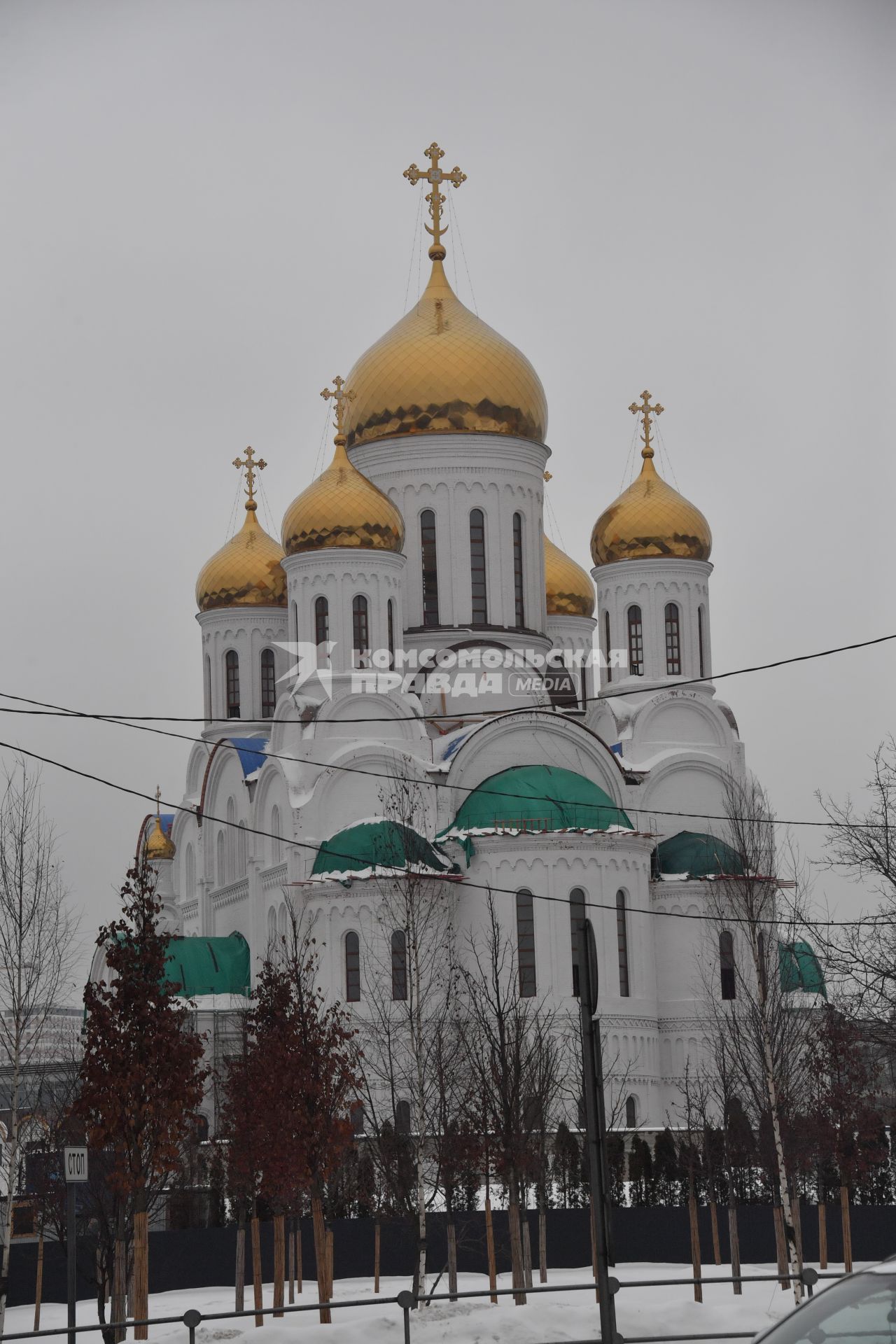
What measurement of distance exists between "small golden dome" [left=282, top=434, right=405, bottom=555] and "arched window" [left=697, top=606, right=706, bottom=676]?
6.75 m

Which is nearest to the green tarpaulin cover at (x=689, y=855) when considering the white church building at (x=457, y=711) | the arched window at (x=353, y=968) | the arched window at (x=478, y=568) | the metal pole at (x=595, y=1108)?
the white church building at (x=457, y=711)

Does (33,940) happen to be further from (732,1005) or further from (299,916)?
(732,1005)

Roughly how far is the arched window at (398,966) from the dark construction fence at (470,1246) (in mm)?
6466

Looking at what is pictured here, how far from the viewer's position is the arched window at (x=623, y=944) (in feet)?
116

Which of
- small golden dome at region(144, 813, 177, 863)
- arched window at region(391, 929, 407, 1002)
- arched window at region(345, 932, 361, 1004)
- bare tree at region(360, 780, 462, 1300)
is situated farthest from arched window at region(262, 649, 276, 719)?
arched window at region(391, 929, 407, 1002)

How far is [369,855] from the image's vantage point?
3459cm

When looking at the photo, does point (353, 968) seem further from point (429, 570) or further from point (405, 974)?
point (429, 570)

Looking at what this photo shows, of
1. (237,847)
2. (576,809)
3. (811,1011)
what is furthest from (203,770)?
(811,1011)

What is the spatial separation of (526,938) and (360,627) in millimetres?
6822

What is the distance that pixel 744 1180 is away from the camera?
3094 centimetres

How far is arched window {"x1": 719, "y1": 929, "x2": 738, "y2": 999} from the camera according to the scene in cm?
3644

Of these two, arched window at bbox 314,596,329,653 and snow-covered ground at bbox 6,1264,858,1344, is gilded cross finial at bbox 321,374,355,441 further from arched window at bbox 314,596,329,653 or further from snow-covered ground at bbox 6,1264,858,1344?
snow-covered ground at bbox 6,1264,858,1344

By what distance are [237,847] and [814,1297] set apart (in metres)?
33.3

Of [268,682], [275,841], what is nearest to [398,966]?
[275,841]
